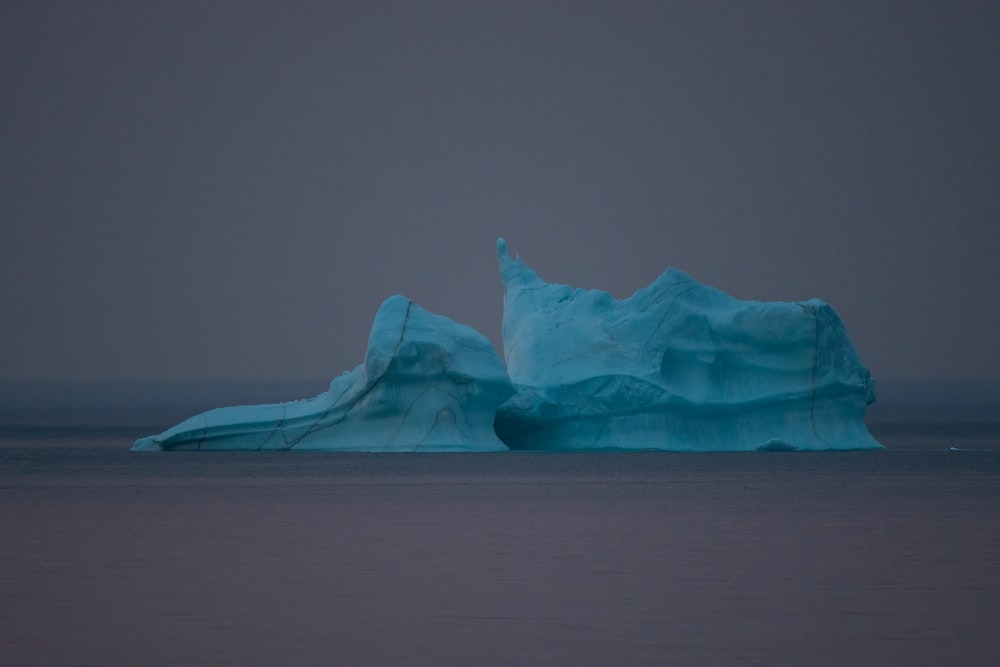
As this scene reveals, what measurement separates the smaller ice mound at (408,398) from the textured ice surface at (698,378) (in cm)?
169

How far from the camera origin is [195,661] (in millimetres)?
11273

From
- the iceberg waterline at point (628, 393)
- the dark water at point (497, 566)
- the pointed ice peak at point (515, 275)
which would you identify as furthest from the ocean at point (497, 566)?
the pointed ice peak at point (515, 275)

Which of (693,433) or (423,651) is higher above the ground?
(693,433)

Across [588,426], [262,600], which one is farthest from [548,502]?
[262,600]

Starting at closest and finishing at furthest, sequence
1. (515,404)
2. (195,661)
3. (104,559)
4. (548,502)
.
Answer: (195,661)
(104,559)
(548,502)
(515,404)

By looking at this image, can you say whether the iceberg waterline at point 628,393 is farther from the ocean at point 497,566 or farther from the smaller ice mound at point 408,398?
the ocean at point 497,566

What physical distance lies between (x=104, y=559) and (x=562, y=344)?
1301 centimetres

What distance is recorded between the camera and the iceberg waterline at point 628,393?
25938 mm

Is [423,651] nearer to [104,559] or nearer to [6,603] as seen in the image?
[6,603]

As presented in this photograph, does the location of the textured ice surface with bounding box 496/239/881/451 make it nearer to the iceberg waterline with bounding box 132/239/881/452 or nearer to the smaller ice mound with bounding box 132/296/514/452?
the iceberg waterline with bounding box 132/239/881/452

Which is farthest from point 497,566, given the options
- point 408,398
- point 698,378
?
point 698,378

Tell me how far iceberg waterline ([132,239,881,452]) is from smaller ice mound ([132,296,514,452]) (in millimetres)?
27

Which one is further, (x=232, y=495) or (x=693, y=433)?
(x=693, y=433)

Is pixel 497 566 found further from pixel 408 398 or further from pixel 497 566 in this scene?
pixel 408 398
